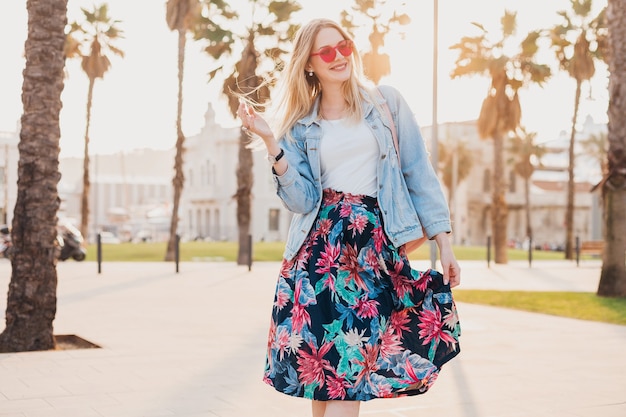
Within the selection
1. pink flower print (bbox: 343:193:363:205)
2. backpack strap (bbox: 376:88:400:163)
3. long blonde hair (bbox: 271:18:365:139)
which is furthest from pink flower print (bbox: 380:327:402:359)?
long blonde hair (bbox: 271:18:365:139)

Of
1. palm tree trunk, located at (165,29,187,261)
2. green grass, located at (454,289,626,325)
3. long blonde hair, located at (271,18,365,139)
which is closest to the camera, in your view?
long blonde hair, located at (271,18,365,139)

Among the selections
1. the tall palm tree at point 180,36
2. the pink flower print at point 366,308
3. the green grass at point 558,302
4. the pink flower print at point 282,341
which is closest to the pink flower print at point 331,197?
the pink flower print at point 366,308

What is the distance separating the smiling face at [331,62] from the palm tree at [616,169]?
34.3 ft

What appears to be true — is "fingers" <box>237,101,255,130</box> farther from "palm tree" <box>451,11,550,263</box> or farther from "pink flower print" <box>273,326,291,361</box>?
"palm tree" <box>451,11,550,263</box>

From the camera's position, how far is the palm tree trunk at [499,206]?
31.0 m

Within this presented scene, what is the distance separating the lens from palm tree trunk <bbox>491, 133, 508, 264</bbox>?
31031mm

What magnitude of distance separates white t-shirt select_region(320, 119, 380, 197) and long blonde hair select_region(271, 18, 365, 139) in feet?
0.31

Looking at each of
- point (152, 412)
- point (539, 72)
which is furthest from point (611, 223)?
point (539, 72)

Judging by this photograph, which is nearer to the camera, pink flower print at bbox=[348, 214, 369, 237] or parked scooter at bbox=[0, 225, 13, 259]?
pink flower print at bbox=[348, 214, 369, 237]

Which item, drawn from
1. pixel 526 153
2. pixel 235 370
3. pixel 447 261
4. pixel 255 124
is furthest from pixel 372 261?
pixel 526 153

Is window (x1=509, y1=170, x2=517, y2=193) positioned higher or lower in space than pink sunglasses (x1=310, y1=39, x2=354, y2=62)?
higher

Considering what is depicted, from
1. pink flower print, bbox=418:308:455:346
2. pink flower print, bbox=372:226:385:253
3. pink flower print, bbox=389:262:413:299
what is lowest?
Answer: pink flower print, bbox=418:308:455:346

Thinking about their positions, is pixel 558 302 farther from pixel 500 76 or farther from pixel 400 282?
pixel 500 76

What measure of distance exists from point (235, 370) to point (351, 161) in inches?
137
